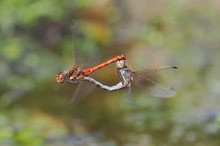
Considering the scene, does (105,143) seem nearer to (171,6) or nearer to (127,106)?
(127,106)

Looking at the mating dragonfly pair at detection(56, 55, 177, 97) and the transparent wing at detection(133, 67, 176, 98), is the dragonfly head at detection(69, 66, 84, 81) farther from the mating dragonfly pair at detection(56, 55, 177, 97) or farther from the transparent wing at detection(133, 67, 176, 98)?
the transparent wing at detection(133, 67, 176, 98)

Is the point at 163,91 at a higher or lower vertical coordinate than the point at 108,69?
lower

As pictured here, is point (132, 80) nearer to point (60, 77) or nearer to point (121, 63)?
point (121, 63)

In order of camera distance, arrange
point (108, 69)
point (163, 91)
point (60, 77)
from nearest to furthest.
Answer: point (60, 77) → point (163, 91) → point (108, 69)

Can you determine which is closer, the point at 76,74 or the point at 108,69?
the point at 76,74

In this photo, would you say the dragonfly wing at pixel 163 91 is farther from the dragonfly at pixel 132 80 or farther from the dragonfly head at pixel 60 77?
the dragonfly head at pixel 60 77

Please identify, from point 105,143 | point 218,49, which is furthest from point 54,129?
point 218,49

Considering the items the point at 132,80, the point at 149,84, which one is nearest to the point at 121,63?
the point at 132,80

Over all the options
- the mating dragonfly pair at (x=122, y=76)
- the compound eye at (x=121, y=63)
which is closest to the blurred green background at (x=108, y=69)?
the mating dragonfly pair at (x=122, y=76)

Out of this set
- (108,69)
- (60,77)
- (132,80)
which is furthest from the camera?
(108,69)
